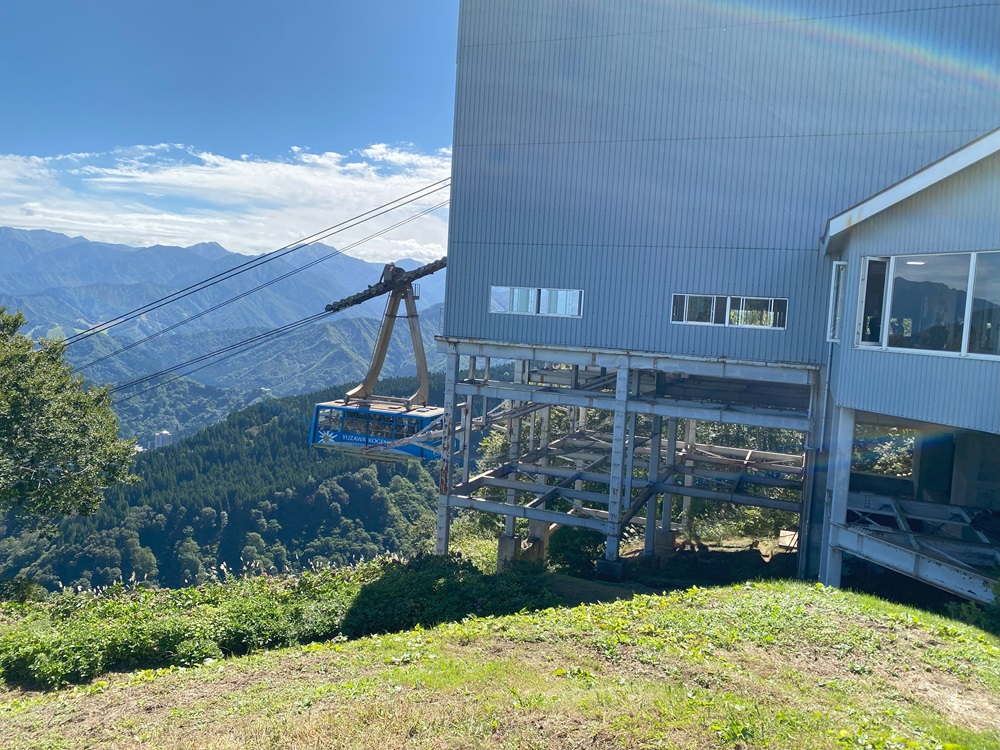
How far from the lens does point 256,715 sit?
7430mm

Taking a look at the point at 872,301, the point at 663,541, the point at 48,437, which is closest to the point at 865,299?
the point at 872,301

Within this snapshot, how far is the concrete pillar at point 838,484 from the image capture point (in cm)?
1303

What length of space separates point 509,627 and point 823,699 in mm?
4178

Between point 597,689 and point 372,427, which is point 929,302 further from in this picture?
point 372,427

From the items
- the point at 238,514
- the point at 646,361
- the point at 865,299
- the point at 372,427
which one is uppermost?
the point at 865,299

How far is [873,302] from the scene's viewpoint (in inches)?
478

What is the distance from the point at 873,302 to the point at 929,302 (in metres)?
1.52

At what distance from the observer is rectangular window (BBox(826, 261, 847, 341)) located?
554 inches

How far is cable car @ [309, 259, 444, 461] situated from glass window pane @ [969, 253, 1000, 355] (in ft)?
49.3

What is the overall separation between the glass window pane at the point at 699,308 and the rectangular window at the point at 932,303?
172 inches

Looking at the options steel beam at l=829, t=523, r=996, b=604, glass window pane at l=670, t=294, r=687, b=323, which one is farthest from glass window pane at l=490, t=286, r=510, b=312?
steel beam at l=829, t=523, r=996, b=604

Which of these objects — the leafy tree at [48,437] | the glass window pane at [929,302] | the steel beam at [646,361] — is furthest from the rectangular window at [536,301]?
the leafy tree at [48,437]

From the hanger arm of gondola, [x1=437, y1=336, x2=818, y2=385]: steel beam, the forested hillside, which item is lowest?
the forested hillside

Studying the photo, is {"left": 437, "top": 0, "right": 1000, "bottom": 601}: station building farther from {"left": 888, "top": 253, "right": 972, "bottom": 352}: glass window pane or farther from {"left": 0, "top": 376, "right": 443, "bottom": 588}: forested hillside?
{"left": 0, "top": 376, "right": 443, "bottom": 588}: forested hillside
